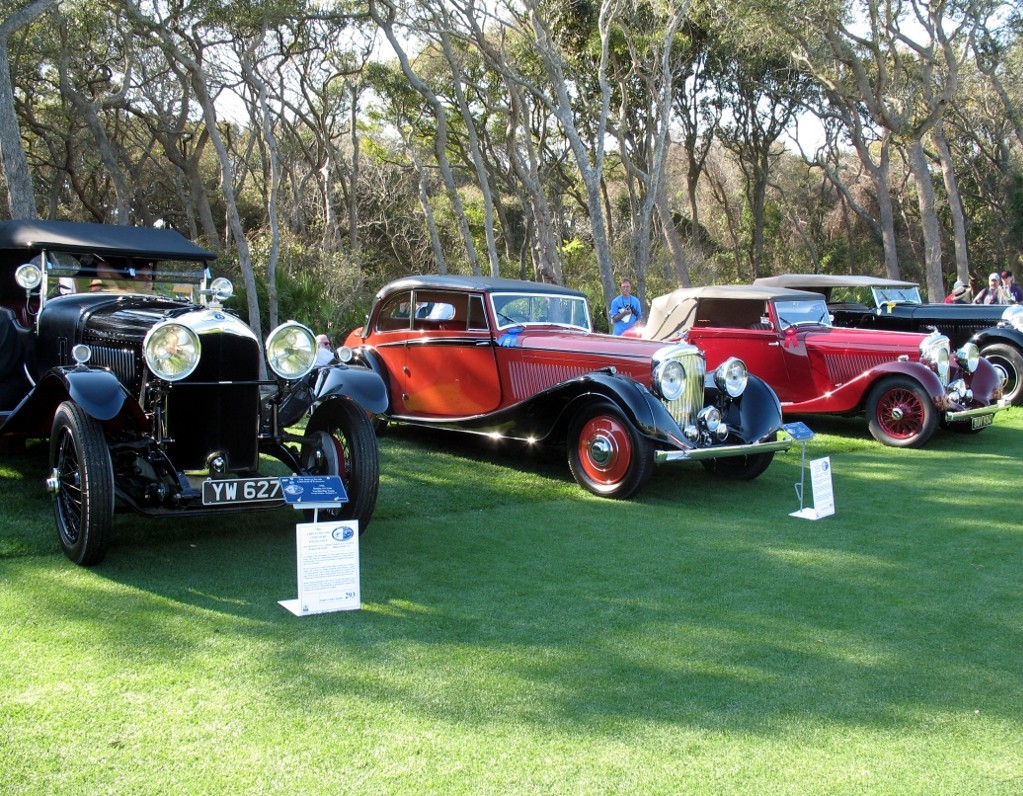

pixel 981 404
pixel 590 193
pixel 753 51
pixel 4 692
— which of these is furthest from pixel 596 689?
pixel 753 51

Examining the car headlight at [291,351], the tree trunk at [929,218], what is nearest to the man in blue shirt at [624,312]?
the car headlight at [291,351]

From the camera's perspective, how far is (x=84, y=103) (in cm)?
1891

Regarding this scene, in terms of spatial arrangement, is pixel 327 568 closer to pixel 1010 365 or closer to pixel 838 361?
pixel 838 361

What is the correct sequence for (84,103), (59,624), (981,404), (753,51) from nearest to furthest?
(59,624) → (981,404) → (84,103) → (753,51)

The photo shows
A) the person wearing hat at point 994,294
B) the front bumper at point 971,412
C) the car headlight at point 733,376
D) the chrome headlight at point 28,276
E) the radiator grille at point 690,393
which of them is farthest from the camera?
the person wearing hat at point 994,294

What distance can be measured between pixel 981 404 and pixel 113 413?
28.5 feet

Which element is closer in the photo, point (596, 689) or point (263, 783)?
point (263, 783)

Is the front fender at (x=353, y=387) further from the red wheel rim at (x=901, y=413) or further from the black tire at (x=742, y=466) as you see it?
the red wheel rim at (x=901, y=413)

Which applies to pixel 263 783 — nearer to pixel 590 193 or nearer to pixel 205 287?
pixel 205 287

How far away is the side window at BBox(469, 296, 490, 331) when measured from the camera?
7863 millimetres

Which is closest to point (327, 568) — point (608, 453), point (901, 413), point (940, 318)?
point (608, 453)

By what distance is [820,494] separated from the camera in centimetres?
627

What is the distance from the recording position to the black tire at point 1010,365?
1172cm

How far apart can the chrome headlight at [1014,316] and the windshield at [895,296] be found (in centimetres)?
117
